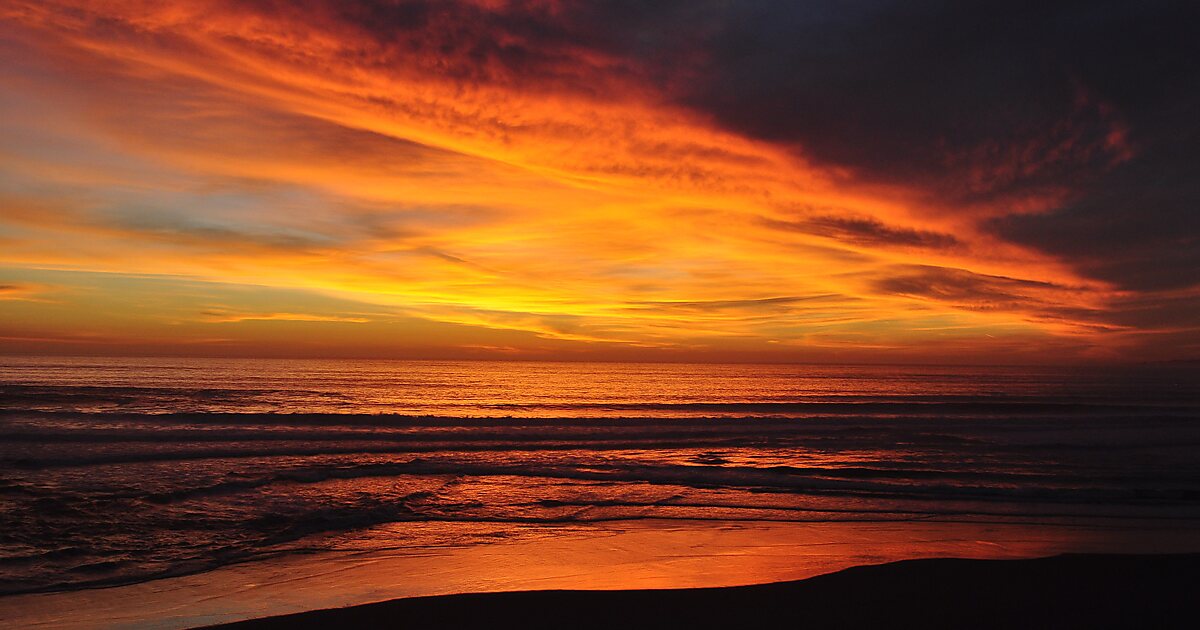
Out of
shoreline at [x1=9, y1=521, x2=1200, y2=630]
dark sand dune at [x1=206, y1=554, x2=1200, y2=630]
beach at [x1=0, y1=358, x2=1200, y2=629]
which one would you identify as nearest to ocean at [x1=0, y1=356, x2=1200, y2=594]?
beach at [x1=0, y1=358, x2=1200, y2=629]

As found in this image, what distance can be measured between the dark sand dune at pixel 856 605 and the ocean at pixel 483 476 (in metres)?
3.39

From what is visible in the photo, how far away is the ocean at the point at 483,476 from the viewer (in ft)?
33.7

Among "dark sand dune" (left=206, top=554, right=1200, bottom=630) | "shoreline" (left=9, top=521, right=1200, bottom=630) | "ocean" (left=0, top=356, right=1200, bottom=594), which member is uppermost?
"dark sand dune" (left=206, top=554, right=1200, bottom=630)

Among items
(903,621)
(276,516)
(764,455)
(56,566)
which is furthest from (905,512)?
(56,566)

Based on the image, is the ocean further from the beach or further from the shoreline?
the shoreline

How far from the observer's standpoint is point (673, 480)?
16.3 metres

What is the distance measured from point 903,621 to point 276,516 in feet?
32.9

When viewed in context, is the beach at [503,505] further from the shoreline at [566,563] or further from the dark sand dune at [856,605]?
the dark sand dune at [856,605]

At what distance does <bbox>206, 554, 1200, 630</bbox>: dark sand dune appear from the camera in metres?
6.50

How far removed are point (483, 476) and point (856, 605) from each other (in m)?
11.2

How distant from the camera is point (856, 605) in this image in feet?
23.4

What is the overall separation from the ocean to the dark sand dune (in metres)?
3.39

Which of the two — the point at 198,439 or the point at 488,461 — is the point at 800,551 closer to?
the point at 488,461

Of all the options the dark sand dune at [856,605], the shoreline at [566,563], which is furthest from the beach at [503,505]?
the dark sand dune at [856,605]
